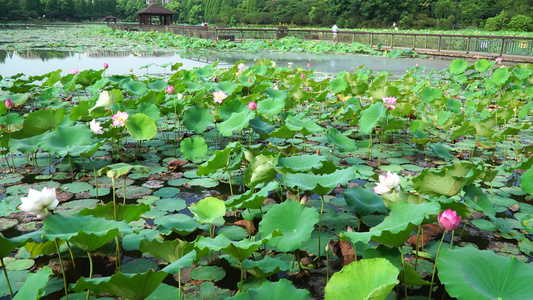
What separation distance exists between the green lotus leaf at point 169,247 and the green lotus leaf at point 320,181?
1.30 ft

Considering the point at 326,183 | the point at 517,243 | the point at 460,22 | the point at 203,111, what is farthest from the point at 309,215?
the point at 460,22

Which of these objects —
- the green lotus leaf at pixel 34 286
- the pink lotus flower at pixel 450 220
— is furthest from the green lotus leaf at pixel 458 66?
the green lotus leaf at pixel 34 286

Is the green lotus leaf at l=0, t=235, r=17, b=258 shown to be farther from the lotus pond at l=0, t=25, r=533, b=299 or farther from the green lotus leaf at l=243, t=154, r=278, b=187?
the green lotus leaf at l=243, t=154, r=278, b=187

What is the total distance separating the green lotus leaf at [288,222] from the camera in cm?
118

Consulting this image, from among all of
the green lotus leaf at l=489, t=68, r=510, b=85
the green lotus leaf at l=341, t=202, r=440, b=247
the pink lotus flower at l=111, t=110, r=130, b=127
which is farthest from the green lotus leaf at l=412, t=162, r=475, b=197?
the green lotus leaf at l=489, t=68, r=510, b=85

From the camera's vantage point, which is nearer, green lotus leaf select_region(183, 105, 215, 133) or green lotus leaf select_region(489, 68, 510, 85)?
green lotus leaf select_region(183, 105, 215, 133)

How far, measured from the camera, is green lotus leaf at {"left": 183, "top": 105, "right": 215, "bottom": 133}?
105 inches

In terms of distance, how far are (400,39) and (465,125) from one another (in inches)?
488

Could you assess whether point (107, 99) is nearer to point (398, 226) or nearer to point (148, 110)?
point (148, 110)

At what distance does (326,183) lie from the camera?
1.37 meters

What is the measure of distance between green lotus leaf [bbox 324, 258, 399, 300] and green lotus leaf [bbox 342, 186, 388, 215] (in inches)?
23.2

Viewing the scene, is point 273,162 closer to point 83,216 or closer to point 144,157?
point 83,216

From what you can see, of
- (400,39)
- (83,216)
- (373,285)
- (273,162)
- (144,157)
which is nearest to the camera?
(373,285)

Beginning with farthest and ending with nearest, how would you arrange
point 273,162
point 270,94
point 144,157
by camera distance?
point 270,94, point 144,157, point 273,162
